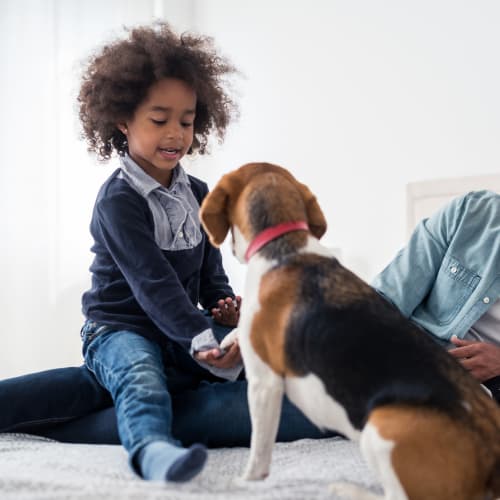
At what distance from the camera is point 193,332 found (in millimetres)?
1533

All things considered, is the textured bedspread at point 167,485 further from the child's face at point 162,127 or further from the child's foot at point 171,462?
the child's face at point 162,127

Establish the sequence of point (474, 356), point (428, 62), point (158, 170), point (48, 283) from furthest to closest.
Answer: point (48, 283), point (428, 62), point (158, 170), point (474, 356)

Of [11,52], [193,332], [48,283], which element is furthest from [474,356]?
[11,52]

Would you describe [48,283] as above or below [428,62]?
below

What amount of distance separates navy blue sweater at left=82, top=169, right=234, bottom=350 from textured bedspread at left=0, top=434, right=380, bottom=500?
0.30 metres

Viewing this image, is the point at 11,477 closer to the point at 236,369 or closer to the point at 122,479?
the point at 122,479

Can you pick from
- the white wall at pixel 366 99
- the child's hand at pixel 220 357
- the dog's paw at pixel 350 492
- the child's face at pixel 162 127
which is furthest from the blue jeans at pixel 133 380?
the white wall at pixel 366 99

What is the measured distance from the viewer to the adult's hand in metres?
1.64

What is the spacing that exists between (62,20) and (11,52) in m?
0.33

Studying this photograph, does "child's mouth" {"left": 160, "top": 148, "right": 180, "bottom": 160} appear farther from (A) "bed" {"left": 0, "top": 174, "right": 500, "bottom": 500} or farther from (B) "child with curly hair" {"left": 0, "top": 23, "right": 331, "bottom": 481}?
(A) "bed" {"left": 0, "top": 174, "right": 500, "bottom": 500}

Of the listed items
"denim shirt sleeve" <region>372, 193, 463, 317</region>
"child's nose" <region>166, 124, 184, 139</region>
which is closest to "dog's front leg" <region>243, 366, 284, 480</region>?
"denim shirt sleeve" <region>372, 193, 463, 317</region>

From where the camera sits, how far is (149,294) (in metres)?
1.62

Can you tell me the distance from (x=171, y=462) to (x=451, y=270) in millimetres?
966

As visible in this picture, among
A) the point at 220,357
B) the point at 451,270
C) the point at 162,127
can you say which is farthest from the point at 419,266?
the point at 162,127
